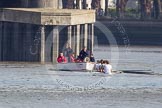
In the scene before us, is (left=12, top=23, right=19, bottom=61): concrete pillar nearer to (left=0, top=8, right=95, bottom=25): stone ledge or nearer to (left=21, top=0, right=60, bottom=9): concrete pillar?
(left=0, top=8, right=95, bottom=25): stone ledge

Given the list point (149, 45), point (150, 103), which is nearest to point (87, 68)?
point (150, 103)

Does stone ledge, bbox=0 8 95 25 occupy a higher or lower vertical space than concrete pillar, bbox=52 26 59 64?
higher

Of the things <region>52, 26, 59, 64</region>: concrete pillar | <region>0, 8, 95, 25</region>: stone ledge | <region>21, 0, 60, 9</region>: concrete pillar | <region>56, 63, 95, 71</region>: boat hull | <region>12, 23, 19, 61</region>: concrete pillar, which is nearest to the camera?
<region>56, 63, 95, 71</region>: boat hull

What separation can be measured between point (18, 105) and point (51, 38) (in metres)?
29.2

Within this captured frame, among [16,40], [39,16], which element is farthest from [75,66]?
[16,40]

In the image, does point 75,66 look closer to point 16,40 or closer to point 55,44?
point 55,44

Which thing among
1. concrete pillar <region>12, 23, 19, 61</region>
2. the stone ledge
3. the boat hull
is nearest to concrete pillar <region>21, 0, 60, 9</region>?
the stone ledge

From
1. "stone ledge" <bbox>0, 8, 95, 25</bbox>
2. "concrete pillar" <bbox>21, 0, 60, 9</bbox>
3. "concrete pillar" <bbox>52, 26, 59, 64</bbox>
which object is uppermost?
"concrete pillar" <bbox>21, 0, 60, 9</bbox>

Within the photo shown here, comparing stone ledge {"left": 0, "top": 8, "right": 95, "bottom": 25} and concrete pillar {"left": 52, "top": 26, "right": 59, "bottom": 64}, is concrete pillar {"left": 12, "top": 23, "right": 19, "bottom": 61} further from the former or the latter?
concrete pillar {"left": 52, "top": 26, "right": 59, "bottom": 64}

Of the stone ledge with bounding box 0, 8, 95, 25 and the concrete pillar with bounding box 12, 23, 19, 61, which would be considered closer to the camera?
the stone ledge with bounding box 0, 8, 95, 25

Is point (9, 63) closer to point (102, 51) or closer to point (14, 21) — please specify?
point (14, 21)

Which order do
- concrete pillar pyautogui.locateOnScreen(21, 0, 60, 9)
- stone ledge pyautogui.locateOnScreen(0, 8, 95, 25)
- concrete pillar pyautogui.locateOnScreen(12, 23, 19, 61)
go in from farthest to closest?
concrete pillar pyautogui.locateOnScreen(21, 0, 60, 9) < concrete pillar pyautogui.locateOnScreen(12, 23, 19, 61) < stone ledge pyautogui.locateOnScreen(0, 8, 95, 25)

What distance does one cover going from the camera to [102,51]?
10481cm

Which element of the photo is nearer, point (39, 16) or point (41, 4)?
point (39, 16)
